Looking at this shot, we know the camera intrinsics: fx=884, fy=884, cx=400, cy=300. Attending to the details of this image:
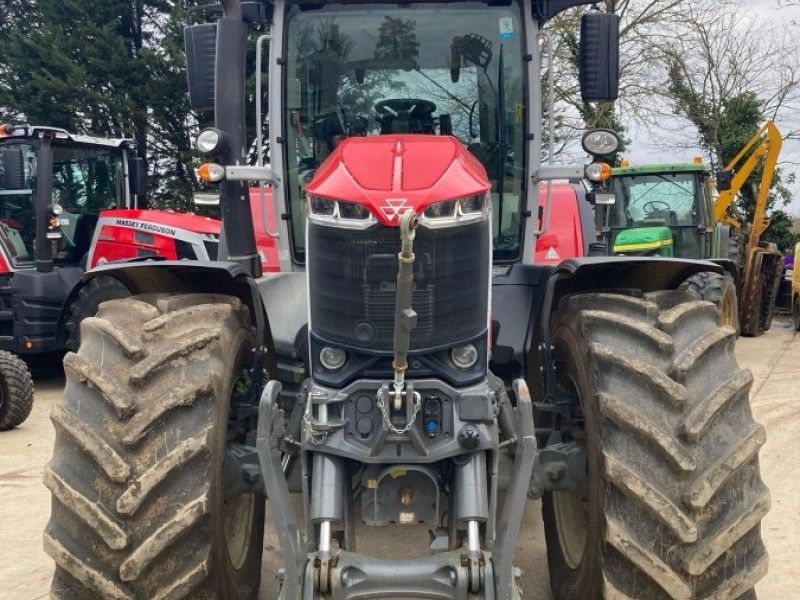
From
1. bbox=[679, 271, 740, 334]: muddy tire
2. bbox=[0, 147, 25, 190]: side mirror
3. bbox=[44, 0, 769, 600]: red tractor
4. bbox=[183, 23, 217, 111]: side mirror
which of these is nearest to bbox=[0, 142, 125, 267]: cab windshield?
bbox=[0, 147, 25, 190]: side mirror

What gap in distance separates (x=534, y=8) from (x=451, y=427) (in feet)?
7.10

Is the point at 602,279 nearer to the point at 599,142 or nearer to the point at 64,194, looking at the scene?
the point at 599,142

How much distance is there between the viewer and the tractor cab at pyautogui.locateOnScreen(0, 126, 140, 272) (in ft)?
29.9

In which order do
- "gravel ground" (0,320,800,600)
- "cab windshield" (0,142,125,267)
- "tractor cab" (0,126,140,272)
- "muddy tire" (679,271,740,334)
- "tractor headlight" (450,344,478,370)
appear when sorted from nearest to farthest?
"tractor headlight" (450,344,478,370)
"gravel ground" (0,320,800,600)
"cab windshield" (0,142,125,267)
"tractor cab" (0,126,140,272)
"muddy tire" (679,271,740,334)

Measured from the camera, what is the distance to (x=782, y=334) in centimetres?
1395

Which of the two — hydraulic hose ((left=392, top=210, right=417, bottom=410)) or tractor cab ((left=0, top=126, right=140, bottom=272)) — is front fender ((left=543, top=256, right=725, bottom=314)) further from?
tractor cab ((left=0, top=126, right=140, bottom=272))

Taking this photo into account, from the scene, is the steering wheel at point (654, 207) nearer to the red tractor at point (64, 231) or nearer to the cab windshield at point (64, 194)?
the red tractor at point (64, 231)

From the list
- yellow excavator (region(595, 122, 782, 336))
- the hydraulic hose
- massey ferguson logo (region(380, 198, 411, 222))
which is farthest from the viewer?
yellow excavator (region(595, 122, 782, 336))

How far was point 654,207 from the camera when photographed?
12.6 m

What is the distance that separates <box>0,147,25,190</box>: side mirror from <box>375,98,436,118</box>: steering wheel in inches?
236

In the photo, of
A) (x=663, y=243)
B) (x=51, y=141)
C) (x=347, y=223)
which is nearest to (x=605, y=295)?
(x=347, y=223)

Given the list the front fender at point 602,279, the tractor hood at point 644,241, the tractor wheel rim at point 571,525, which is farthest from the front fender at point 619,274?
the tractor hood at point 644,241

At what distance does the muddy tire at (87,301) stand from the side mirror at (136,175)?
7.00 feet

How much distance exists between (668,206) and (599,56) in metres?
9.02
